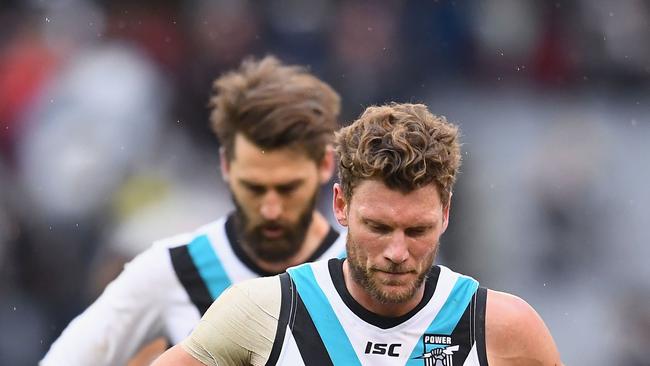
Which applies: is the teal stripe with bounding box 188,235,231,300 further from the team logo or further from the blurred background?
the team logo

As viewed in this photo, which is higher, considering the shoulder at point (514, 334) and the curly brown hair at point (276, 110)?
the curly brown hair at point (276, 110)

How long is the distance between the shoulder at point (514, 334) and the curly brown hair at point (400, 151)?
1.13ft

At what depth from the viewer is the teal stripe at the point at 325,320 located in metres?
3.40

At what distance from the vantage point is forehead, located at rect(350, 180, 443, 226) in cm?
335

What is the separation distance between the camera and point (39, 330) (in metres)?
7.50

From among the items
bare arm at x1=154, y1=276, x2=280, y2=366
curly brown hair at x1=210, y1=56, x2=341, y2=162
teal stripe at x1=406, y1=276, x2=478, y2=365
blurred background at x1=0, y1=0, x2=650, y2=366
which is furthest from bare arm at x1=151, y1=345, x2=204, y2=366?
blurred background at x1=0, y1=0, x2=650, y2=366

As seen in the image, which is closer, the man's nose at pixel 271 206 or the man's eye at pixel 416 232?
the man's eye at pixel 416 232

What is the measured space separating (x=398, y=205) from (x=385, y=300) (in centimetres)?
28

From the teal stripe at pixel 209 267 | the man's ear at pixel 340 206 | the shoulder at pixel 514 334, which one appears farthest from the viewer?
the teal stripe at pixel 209 267

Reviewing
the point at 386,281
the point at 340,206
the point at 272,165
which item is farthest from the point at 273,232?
the point at 386,281

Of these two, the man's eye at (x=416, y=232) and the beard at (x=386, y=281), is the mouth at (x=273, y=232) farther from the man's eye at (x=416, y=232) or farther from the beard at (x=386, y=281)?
the man's eye at (x=416, y=232)

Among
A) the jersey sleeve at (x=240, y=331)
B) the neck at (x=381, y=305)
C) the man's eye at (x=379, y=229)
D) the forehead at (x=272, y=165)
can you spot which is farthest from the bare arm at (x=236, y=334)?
the forehead at (x=272, y=165)

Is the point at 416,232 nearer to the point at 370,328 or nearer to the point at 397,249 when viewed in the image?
the point at 397,249

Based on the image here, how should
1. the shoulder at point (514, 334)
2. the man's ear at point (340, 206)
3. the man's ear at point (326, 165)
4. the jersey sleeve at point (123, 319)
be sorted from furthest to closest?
the man's ear at point (326, 165) < the jersey sleeve at point (123, 319) < the man's ear at point (340, 206) < the shoulder at point (514, 334)
